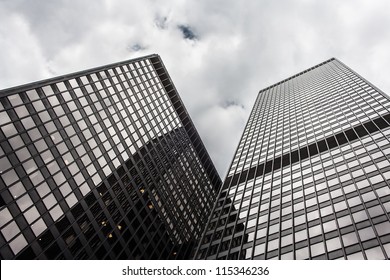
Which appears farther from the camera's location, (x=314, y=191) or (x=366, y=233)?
(x=314, y=191)

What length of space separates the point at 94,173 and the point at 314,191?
3036 centimetres

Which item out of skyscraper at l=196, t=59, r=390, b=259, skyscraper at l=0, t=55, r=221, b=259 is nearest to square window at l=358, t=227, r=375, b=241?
skyscraper at l=196, t=59, r=390, b=259

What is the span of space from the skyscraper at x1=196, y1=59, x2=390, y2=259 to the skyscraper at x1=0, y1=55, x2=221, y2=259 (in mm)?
12347

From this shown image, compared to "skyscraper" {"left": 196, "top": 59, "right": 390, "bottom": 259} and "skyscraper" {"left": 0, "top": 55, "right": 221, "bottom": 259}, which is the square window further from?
"skyscraper" {"left": 0, "top": 55, "right": 221, "bottom": 259}

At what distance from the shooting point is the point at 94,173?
4875cm

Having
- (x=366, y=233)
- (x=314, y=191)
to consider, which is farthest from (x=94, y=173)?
(x=366, y=233)

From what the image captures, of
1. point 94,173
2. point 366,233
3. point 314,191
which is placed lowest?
point 366,233

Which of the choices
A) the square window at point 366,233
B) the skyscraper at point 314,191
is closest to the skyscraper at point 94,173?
the skyscraper at point 314,191

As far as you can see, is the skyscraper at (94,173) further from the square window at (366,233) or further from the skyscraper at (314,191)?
the square window at (366,233)

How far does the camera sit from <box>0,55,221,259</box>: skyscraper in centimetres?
3681

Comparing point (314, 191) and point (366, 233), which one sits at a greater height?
point (314, 191)

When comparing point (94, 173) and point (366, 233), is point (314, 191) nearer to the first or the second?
point (366, 233)
